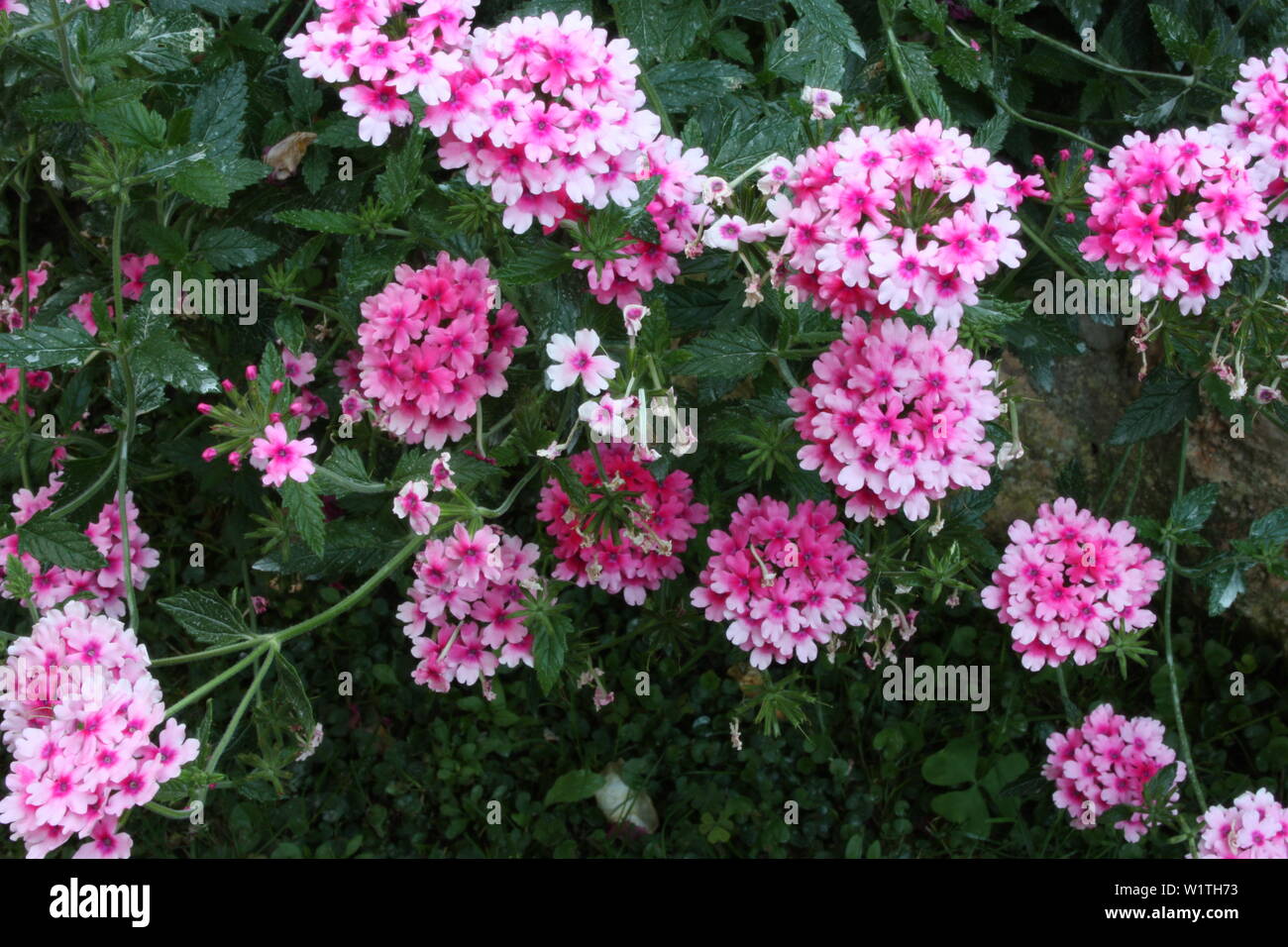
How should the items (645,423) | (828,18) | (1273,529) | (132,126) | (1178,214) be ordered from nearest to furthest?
(645,423) → (1178,214) → (132,126) → (828,18) → (1273,529)

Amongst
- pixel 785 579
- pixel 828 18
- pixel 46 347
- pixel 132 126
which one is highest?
pixel 828 18

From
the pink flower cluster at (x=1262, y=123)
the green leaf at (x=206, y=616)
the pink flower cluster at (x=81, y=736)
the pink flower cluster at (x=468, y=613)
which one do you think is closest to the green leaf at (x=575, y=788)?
the pink flower cluster at (x=468, y=613)

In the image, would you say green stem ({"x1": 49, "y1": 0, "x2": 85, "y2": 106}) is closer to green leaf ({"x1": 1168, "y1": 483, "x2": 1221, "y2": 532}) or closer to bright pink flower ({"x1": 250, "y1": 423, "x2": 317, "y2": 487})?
bright pink flower ({"x1": 250, "y1": 423, "x2": 317, "y2": 487})

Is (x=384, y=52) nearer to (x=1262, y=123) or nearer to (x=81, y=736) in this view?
(x=81, y=736)

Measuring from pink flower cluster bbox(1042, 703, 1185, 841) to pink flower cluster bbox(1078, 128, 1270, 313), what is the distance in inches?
40.1

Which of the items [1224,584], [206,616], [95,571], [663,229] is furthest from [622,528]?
[1224,584]

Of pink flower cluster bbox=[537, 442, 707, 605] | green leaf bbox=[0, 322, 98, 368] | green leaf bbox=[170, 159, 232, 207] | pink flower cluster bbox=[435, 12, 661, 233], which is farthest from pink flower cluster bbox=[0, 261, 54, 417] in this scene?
pink flower cluster bbox=[435, 12, 661, 233]

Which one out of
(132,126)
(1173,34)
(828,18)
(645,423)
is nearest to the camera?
(645,423)

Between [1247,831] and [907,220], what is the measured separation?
130cm

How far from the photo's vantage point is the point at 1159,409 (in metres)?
2.64

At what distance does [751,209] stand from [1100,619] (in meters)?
1.07

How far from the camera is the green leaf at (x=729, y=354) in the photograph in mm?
2107

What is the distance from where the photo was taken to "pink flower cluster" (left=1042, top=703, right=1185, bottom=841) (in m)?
2.63
